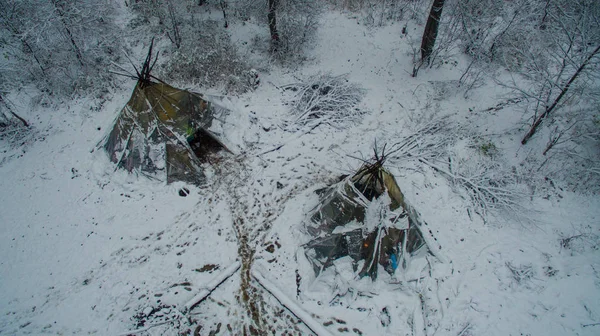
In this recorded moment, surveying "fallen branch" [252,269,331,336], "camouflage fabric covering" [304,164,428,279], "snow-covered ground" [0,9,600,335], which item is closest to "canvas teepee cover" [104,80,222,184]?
"snow-covered ground" [0,9,600,335]

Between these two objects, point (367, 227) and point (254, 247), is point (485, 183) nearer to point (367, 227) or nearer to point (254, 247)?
point (367, 227)

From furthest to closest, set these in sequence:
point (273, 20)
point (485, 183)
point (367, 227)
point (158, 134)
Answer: point (273, 20) → point (485, 183) → point (158, 134) → point (367, 227)

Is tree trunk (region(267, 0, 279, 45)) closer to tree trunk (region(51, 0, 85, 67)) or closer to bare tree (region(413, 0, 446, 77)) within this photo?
bare tree (region(413, 0, 446, 77))

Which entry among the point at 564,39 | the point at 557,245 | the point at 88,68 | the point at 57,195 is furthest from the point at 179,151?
the point at 564,39

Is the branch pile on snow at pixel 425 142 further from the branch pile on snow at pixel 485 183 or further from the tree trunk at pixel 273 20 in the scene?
the tree trunk at pixel 273 20

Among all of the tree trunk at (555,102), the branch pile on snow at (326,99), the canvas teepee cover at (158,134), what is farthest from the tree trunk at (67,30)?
the tree trunk at (555,102)

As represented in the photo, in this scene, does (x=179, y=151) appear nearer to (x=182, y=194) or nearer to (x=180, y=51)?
(x=182, y=194)

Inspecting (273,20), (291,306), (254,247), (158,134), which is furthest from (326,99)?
(291,306)
